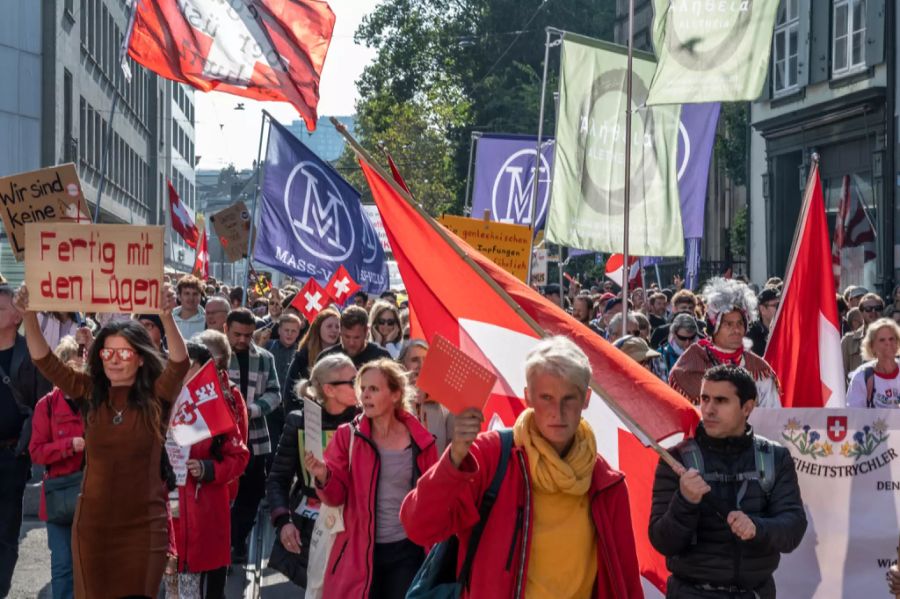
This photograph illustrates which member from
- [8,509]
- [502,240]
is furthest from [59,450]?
[502,240]

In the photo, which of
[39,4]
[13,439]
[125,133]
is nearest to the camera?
[13,439]

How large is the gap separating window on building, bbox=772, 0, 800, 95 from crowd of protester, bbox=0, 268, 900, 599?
72.1 feet

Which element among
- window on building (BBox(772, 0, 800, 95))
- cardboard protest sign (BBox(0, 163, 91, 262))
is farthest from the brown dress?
window on building (BBox(772, 0, 800, 95))

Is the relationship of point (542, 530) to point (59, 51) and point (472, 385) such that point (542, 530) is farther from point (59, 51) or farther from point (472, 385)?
point (59, 51)

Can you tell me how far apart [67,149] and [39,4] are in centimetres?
397

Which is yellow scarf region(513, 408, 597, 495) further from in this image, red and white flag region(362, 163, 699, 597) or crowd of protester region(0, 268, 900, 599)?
red and white flag region(362, 163, 699, 597)

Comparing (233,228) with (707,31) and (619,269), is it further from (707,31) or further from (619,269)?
(707,31)

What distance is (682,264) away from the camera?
138 feet

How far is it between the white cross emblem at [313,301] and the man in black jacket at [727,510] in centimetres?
1008

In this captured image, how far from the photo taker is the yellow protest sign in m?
13.6

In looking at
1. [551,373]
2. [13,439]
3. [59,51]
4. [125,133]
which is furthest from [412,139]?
[551,373]

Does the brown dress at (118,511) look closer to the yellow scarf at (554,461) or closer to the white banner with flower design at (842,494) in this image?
the yellow scarf at (554,461)

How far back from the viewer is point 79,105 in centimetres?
4066

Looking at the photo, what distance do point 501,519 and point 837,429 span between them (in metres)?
3.18
